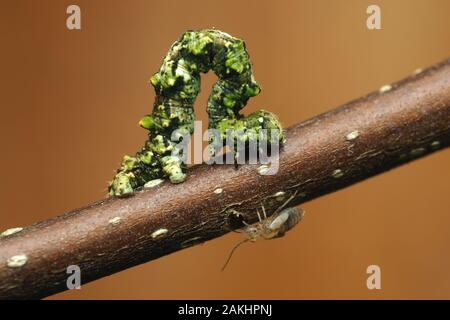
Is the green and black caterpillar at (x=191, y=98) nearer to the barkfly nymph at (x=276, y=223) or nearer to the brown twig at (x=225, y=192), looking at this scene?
the brown twig at (x=225, y=192)

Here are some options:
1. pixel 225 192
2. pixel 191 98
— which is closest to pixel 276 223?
pixel 225 192

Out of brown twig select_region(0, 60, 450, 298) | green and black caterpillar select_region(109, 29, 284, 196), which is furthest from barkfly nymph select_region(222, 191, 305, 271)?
green and black caterpillar select_region(109, 29, 284, 196)

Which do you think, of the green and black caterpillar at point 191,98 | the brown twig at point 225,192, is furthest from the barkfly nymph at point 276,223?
the green and black caterpillar at point 191,98

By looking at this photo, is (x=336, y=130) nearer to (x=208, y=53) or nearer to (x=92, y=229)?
(x=208, y=53)

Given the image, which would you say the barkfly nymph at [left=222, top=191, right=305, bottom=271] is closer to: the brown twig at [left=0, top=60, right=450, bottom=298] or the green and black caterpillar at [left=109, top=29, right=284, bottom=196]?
the brown twig at [left=0, top=60, right=450, bottom=298]

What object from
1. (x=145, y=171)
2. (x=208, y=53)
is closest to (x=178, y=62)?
(x=208, y=53)
